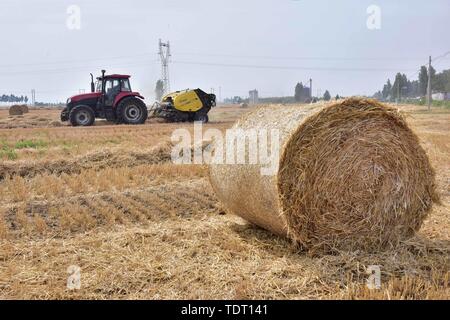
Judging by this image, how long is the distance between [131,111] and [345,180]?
18456mm

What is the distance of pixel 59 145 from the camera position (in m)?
13.5

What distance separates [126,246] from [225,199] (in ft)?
4.72

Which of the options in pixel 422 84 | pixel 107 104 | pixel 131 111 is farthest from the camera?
pixel 422 84

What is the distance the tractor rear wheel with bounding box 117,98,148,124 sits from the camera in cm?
2206

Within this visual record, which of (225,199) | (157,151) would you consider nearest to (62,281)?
(225,199)

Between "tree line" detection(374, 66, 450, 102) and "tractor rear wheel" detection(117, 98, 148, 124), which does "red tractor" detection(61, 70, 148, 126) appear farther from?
"tree line" detection(374, 66, 450, 102)

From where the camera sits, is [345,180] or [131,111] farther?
[131,111]

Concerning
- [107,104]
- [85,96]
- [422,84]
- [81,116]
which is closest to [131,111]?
[107,104]

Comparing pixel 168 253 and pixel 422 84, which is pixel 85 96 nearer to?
pixel 168 253

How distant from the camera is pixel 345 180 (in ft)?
16.6

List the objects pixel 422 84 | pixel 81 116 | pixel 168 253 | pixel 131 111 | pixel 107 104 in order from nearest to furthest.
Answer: pixel 168 253 → pixel 81 116 → pixel 107 104 → pixel 131 111 → pixel 422 84

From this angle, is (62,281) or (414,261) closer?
(62,281)

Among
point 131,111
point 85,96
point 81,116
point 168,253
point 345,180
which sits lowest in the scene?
point 168,253

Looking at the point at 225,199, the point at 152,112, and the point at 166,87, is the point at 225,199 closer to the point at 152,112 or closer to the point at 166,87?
the point at 152,112
